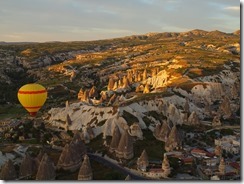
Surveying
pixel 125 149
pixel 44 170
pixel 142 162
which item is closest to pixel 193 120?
pixel 125 149

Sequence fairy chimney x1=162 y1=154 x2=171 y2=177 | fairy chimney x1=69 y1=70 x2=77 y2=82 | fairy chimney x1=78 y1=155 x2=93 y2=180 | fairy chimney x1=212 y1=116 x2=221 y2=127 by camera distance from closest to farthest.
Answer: fairy chimney x1=78 y1=155 x2=93 y2=180 < fairy chimney x1=162 y1=154 x2=171 y2=177 < fairy chimney x1=212 y1=116 x2=221 y2=127 < fairy chimney x1=69 y1=70 x2=77 y2=82

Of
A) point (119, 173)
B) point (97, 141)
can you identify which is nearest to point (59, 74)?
point (97, 141)

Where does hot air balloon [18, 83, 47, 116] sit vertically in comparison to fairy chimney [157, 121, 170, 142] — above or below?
above

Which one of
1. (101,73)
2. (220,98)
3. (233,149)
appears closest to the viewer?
(233,149)

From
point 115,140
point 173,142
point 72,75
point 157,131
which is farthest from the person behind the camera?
point 72,75

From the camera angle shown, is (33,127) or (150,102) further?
(150,102)

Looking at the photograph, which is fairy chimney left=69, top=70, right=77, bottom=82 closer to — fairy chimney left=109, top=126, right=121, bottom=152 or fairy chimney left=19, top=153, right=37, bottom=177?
fairy chimney left=109, top=126, right=121, bottom=152

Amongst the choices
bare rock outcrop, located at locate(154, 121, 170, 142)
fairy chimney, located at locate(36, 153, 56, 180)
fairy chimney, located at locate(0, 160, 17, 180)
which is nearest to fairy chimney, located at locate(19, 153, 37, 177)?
fairy chimney, located at locate(0, 160, 17, 180)

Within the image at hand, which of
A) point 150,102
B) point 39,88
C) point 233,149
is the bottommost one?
point 233,149

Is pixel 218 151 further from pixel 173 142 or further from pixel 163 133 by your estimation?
pixel 163 133

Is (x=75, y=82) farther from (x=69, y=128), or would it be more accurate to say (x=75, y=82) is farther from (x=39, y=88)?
(x=39, y=88)

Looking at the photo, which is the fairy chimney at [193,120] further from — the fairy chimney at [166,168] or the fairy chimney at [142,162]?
the fairy chimney at [166,168]
